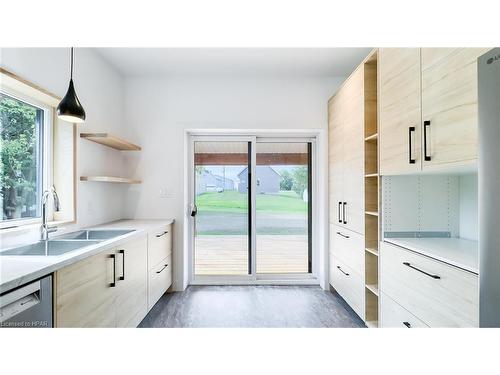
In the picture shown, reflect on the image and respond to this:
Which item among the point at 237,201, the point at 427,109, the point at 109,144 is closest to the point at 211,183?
the point at 237,201

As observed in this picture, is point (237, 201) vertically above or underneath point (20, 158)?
underneath

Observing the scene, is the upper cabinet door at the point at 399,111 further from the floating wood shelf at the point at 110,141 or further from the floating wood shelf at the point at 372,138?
the floating wood shelf at the point at 110,141

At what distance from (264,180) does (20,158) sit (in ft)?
8.27

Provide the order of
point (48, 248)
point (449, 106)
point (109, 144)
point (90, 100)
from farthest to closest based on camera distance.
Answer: point (109, 144)
point (90, 100)
point (48, 248)
point (449, 106)

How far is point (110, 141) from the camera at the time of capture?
2.71 metres

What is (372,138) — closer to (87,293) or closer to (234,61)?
(234,61)

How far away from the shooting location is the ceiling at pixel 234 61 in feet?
9.07

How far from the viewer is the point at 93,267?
1.59m

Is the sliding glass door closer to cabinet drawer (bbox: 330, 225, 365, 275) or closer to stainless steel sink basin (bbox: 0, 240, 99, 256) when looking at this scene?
cabinet drawer (bbox: 330, 225, 365, 275)

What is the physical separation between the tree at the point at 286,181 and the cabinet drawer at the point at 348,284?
105 cm

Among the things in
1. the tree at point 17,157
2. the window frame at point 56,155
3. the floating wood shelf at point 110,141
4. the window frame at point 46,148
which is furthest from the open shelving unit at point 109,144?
the tree at point 17,157

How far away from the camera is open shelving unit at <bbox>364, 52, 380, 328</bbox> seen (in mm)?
2311
